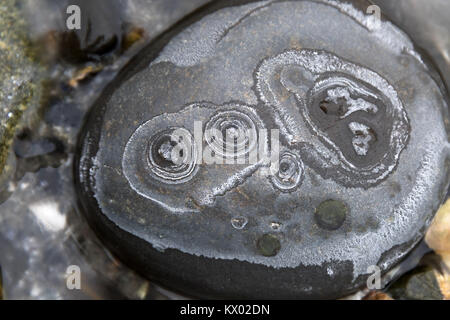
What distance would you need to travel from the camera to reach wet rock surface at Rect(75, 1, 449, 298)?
3.05m

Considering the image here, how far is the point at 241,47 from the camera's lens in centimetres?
315

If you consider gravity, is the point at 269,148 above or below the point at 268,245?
above

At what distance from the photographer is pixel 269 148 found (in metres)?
3.04

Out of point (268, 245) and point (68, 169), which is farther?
point (68, 169)

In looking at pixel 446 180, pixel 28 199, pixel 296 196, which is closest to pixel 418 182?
pixel 446 180

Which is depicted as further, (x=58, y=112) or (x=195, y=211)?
(x=58, y=112)

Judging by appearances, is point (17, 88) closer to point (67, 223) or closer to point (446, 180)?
point (67, 223)

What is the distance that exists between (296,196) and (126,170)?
3.91 ft

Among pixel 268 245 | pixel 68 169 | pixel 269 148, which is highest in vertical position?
pixel 269 148

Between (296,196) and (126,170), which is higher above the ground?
(296,196)

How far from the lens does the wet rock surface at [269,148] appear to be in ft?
10.0

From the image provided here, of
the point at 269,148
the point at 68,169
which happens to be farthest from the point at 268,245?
the point at 68,169

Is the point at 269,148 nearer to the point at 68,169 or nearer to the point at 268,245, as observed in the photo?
the point at 268,245

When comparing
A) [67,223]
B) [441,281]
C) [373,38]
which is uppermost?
[373,38]
